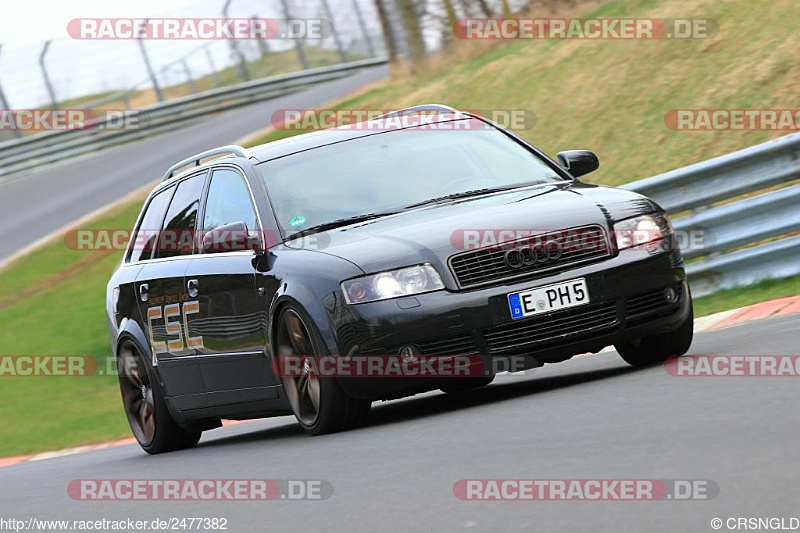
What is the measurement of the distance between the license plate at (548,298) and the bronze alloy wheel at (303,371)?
3.42ft

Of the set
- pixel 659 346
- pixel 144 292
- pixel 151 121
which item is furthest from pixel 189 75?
pixel 659 346

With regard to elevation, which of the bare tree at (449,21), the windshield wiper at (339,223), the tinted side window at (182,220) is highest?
the windshield wiper at (339,223)

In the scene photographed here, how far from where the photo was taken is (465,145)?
9.16 metres

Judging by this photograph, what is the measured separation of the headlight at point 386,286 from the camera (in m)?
7.49

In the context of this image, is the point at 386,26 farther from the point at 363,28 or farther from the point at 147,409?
the point at 147,409

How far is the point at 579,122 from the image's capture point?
1792cm

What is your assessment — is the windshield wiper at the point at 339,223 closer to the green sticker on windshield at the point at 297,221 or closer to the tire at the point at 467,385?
the green sticker on windshield at the point at 297,221

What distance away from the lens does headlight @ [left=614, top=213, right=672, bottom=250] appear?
7754 mm

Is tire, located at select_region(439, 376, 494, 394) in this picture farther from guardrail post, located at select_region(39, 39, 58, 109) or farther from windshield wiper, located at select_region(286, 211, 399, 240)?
guardrail post, located at select_region(39, 39, 58, 109)

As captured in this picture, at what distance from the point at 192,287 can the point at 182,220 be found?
2.58 feet

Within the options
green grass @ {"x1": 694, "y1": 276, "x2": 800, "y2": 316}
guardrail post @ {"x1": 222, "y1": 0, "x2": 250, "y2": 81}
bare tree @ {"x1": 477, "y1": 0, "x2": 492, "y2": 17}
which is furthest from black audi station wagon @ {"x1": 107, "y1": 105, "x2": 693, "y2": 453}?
guardrail post @ {"x1": 222, "y1": 0, "x2": 250, "y2": 81}

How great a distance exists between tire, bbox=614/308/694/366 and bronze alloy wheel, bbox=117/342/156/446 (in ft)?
10.0

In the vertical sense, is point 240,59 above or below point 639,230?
below

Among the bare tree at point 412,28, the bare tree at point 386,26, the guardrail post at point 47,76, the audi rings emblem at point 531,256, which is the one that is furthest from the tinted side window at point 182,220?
the guardrail post at point 47,76
